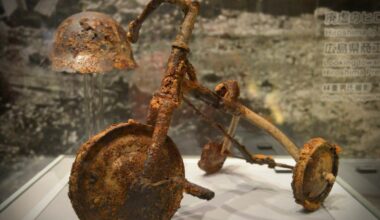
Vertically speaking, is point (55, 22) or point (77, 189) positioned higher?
point (55, 22)

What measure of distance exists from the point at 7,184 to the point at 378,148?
2763 mm

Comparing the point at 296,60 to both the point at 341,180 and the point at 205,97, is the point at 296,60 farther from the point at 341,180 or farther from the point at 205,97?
the point at 205,97

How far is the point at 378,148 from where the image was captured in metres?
3.05

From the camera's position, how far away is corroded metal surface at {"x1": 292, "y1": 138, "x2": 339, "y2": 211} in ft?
7.56

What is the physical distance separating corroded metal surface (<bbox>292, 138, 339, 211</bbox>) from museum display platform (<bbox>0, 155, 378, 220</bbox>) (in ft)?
0.31

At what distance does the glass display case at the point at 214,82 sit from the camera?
116 inches

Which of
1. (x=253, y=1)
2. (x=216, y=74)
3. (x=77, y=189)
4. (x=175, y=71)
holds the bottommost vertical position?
(x=77, y=189)

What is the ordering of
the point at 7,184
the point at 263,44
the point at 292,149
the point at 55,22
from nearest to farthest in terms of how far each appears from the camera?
1. the point at 292,149
2. the point at 7,184
3. the point at 55,22
4. the point at 263,44

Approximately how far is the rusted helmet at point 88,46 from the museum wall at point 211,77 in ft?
1.54

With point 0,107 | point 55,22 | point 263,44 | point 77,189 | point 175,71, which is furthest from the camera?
point 263,44

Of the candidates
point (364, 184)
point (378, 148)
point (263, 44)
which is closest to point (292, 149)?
point (364, 184)

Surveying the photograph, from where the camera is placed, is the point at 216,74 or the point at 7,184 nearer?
the point at 7,184

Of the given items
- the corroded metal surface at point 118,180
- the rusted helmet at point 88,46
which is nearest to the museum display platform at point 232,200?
the corroded metal surface at point 118,180

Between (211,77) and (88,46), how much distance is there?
47.1 inches
